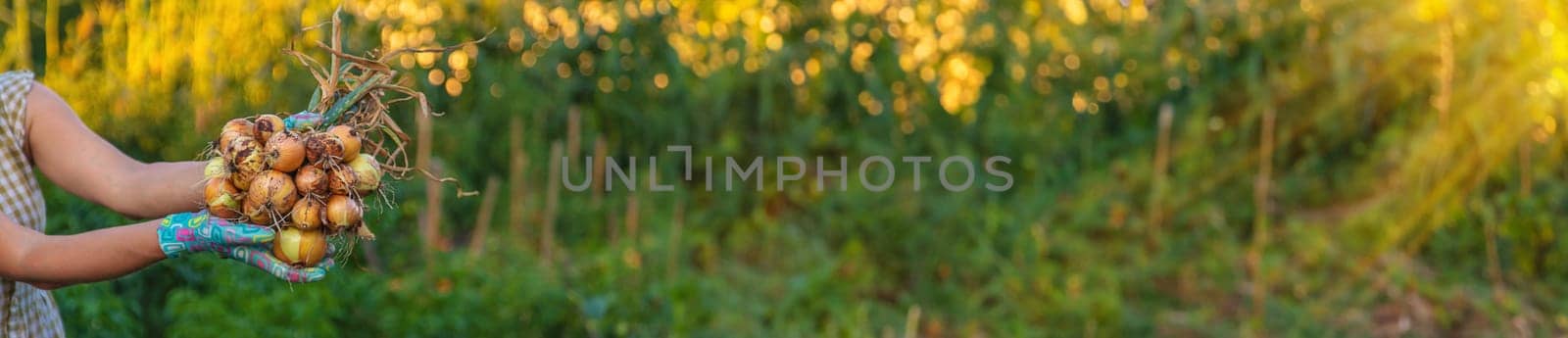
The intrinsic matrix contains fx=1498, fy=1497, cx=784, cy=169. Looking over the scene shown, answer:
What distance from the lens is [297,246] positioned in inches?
67.2

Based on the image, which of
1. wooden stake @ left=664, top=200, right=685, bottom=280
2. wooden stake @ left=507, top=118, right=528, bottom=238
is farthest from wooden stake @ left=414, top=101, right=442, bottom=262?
wooden stake @ left=664, top=200, right=685, bottom=280

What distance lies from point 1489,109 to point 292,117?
12.5 feet

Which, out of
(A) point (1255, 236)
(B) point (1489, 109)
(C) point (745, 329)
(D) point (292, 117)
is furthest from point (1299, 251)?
(D) point (292, 117)

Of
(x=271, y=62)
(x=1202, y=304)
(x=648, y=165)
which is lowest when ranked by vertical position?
(x=1202, y=304)

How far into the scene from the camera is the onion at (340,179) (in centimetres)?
171

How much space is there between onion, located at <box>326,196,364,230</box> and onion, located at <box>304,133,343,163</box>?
0.16 ft

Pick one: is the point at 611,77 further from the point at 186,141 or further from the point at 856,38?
the point at 186,141

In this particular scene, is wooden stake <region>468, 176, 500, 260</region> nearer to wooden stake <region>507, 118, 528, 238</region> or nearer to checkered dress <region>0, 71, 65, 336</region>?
wooden stake <region>507, 118, 528, 238</region>

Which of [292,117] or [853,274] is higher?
[292,117]

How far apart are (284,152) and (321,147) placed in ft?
0.14

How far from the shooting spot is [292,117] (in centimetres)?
174

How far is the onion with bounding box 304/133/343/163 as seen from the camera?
5.58 feet

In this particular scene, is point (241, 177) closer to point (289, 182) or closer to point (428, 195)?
point (289, 182)

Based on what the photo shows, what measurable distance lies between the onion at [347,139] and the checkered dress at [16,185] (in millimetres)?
508
